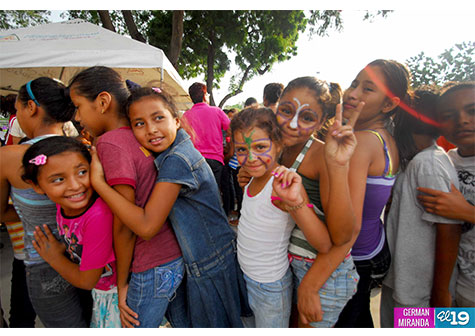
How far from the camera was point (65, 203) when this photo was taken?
1120 mm

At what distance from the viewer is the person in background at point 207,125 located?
10.8 ft

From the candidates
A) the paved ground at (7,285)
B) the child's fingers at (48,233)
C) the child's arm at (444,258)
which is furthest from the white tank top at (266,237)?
the paved ground at (7,285)

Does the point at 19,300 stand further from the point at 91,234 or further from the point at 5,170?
the point at 91,234

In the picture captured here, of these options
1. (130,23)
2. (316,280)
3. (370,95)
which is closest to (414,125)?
(370,95)

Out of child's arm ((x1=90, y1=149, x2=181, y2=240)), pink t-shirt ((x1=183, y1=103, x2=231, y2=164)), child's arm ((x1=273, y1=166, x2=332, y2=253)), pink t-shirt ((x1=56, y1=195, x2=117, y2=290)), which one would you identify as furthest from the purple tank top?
pink t-shirt ((x1=183, y1=103, x2=231, y2=164))

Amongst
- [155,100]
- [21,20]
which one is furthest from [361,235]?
[21,20]

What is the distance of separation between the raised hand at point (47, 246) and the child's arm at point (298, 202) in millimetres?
1225

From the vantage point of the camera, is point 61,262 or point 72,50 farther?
point 72,50

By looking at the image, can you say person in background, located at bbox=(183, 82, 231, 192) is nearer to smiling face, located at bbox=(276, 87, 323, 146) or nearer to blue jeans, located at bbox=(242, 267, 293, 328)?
smiling face, located at bbox=(276, 87, 323, 146)

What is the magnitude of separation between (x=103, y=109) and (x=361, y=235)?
5.19 feet

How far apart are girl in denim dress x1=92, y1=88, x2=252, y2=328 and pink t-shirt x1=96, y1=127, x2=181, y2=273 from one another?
0.16ft

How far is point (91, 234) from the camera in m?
1.11

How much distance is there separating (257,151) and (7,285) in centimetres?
314

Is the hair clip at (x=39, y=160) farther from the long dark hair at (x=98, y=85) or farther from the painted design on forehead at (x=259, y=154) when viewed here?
the painted design on forehead at (x=259, y=154)
